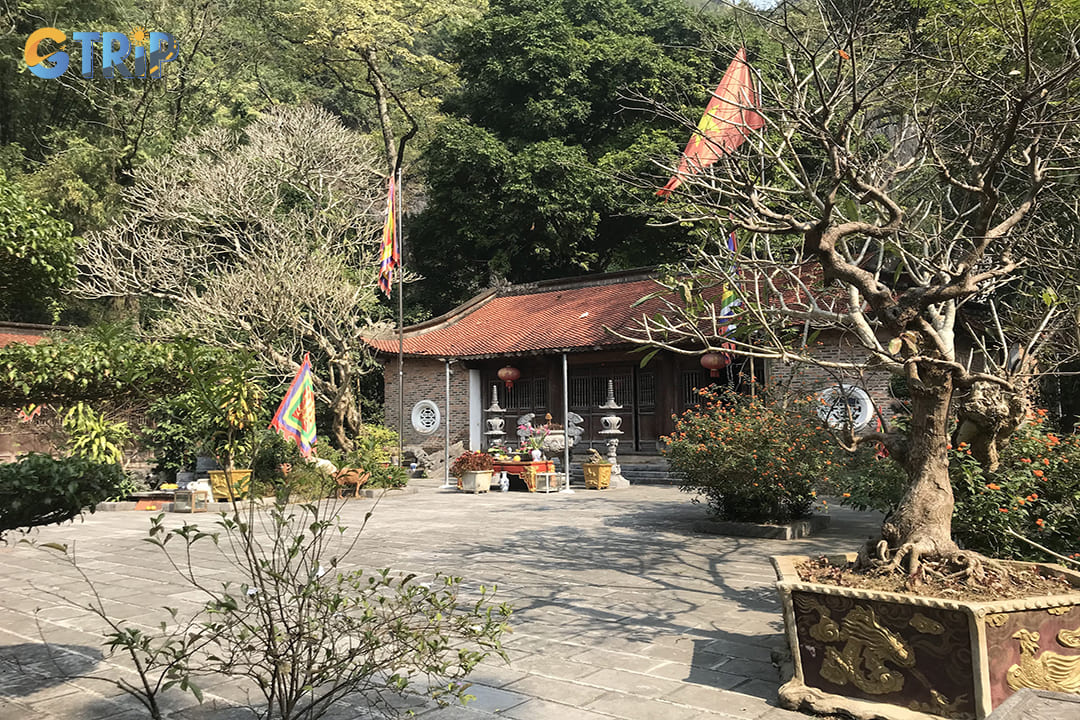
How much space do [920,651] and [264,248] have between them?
52.3 ft

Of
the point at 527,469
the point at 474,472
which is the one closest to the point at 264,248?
the point at 474,472

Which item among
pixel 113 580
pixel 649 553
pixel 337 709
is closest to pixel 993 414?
pixel 337 709

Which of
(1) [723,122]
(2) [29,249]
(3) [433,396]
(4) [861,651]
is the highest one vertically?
(1) [723,122]

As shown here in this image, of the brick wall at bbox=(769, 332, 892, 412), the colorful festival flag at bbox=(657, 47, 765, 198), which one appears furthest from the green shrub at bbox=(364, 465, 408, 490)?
the colorful festival flag at bbox=(657, 47, 765, 198)

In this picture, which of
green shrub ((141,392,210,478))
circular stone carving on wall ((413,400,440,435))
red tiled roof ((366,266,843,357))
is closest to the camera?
green shrub ((141,392,210,478))

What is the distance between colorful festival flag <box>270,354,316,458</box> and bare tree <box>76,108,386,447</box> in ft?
10.1

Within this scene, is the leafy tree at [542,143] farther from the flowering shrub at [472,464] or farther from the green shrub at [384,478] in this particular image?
the green shrub at [384,478]

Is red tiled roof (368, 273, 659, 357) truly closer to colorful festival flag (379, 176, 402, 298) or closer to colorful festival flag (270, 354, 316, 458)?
colorful festival flag (379, 176, 402, 298)

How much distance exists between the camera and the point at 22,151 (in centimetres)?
2191

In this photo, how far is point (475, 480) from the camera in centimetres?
1577

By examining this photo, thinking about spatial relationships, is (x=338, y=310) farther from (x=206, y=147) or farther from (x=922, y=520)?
(x=922, y=520)

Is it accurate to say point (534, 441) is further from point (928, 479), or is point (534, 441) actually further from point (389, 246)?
point (928, 479)
